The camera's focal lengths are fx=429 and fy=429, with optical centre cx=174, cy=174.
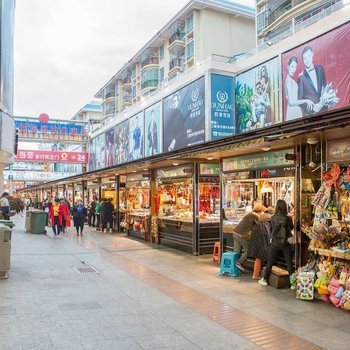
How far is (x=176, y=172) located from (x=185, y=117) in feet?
28.1

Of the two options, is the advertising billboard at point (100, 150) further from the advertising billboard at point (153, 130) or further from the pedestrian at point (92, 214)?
the pedestrian at point (92, 214)

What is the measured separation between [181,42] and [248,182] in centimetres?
3697

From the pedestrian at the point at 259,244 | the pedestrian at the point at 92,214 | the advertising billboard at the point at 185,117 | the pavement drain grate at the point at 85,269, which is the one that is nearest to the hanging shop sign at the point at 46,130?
the pedestrian at the point at 92,214

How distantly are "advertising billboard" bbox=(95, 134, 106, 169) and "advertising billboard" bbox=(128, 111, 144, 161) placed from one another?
5812 mm

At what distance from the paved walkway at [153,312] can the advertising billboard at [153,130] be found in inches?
605

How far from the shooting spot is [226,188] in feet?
34.7

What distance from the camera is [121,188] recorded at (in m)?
19.1

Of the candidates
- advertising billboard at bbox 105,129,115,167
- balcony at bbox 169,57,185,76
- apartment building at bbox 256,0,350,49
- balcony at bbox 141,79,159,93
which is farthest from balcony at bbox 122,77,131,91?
advertising billboard at bbox 105,129,115,167

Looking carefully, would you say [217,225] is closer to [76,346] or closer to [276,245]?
[276,245]

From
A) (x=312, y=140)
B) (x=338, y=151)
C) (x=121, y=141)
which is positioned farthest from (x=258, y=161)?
(x=121, y=141)

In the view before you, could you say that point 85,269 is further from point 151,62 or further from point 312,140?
point 151,62

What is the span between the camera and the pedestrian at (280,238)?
7719 millimetres

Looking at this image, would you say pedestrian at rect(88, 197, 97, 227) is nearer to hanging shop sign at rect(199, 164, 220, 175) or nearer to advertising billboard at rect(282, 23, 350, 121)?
advertising billboard at rect(282, 23, 350, 121)

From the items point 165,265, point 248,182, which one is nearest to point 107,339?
point 165,265
